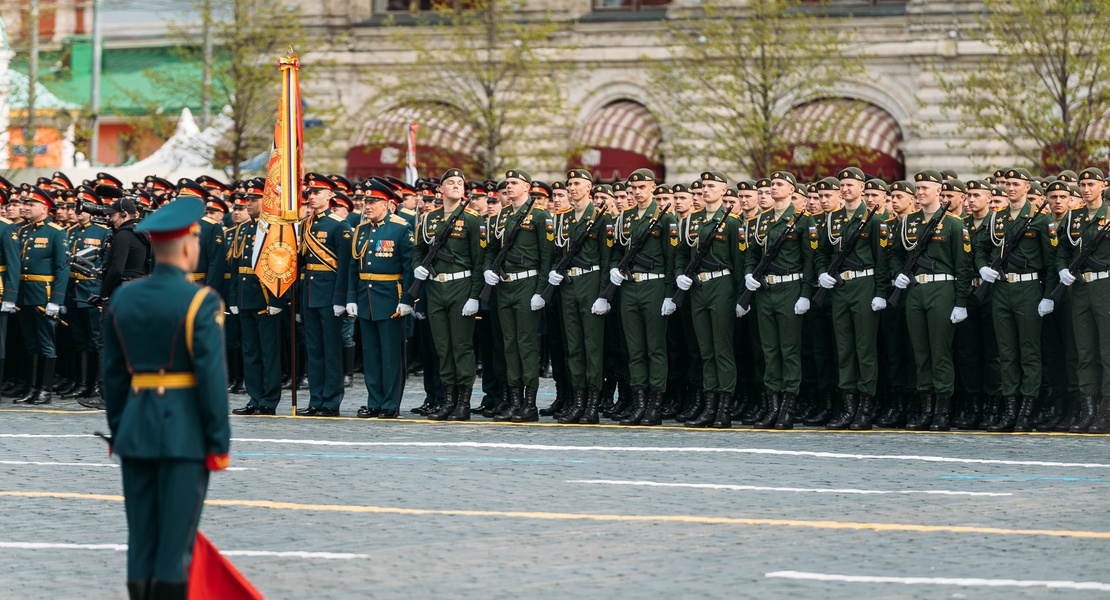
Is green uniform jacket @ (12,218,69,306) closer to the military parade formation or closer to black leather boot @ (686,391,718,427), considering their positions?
the military parade formation

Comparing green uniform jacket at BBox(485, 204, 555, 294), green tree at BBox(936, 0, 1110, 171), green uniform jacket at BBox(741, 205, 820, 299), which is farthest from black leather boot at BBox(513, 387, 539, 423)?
green tree at BBox(936, 0, 1110, 171)

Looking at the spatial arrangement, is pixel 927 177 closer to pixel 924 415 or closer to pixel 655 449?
pixel 924 415

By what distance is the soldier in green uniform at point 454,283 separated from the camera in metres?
16.0

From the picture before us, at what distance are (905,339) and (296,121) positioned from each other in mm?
5503

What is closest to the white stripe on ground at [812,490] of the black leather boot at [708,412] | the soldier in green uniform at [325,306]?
the black leather boot at [708,412]

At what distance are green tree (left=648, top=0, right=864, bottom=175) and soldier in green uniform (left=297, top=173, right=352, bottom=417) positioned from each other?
16.6 m

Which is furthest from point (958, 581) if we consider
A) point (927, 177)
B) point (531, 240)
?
point (531, 240)

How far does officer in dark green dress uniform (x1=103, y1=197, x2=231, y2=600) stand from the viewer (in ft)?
22.9

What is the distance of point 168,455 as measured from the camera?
22.9 feet

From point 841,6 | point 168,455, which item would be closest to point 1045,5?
point 841,6

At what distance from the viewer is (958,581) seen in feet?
27.3

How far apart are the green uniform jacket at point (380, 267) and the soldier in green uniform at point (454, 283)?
213 mm

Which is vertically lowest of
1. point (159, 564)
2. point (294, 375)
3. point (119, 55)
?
point (159, 564)

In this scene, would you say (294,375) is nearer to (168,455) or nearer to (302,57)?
(168,455)
